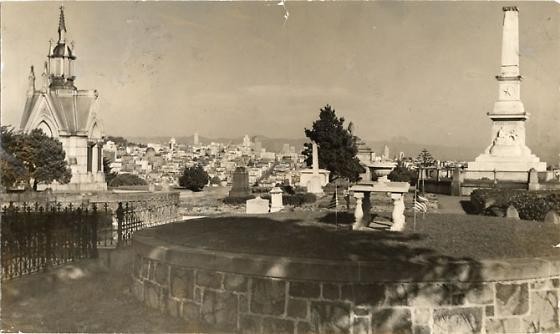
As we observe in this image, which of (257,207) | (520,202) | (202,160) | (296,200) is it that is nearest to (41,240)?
(257,207)

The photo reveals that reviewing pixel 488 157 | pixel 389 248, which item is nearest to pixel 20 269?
pixel 389 248

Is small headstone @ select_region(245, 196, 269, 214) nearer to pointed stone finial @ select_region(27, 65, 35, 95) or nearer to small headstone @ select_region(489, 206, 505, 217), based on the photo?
small headstone @ select_region(489, 206, 505, 217)

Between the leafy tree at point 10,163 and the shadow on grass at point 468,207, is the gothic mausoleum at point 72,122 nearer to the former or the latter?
the leafy tree at point 10,163

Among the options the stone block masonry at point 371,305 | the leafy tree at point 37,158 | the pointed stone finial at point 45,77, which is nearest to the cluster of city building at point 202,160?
the pointed stone finial at point 45,77

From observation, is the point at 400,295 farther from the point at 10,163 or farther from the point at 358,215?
the point at 10,163

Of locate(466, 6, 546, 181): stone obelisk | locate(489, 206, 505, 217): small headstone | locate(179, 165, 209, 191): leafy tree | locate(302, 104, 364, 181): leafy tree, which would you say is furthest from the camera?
locate(302, 104, 364, 181): leafy tree

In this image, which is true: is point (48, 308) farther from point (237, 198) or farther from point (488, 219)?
point (237, 198)

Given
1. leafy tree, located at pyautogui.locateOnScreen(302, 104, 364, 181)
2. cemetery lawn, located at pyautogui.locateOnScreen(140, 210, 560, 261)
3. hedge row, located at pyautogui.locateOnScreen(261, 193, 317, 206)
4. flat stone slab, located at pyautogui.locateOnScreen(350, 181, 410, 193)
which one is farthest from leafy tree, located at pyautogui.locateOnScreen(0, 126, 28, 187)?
leafy tree, located at pyautogui.locateOnScreen(302, 104, 364, 181)
